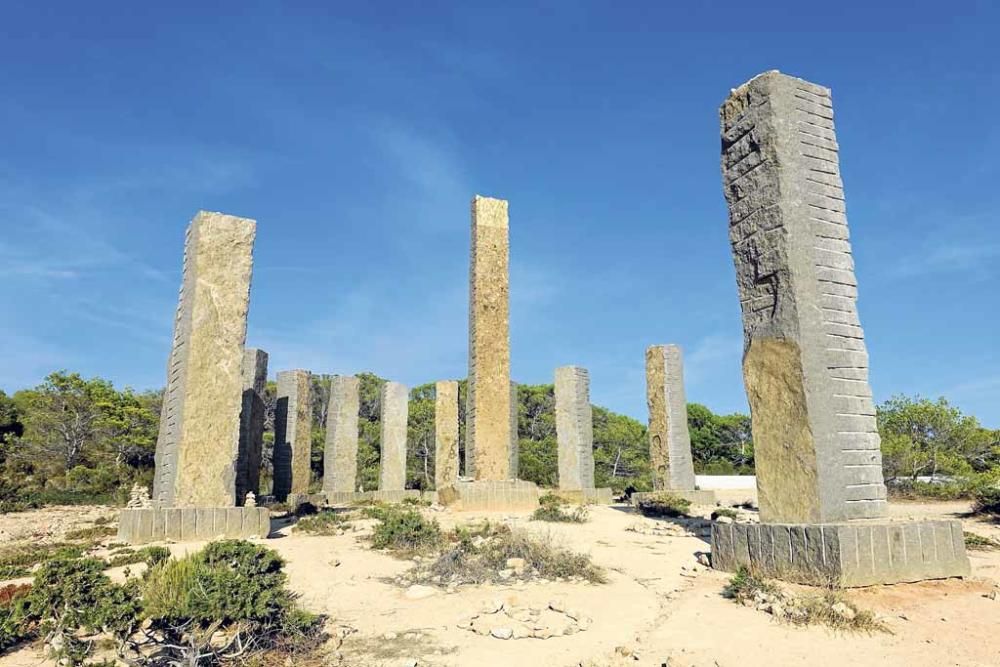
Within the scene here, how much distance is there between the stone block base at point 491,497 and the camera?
11492mm

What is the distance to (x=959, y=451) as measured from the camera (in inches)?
711

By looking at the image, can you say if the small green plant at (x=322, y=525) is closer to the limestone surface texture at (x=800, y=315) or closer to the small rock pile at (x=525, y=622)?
the small rock pile at (x=525, y=622)

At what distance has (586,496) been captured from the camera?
1506 centimetres

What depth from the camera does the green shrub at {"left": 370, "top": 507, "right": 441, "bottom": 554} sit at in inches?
293

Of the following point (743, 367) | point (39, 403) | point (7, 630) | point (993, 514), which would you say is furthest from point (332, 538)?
point (39, 403)

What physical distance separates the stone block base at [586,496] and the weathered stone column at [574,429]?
80 cm

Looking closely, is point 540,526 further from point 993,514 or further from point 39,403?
point 39,403

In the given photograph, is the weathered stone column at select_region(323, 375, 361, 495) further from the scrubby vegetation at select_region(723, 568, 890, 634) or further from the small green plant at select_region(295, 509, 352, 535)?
the scrubby vegetation at select_region(723, 568, 890, 634)

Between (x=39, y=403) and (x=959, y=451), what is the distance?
1164 inches

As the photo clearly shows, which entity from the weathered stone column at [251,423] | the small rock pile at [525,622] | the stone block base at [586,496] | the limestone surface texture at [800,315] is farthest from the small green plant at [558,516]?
the weathered stone column at [251,423]

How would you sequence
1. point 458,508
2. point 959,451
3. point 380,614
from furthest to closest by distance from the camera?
point 959,451, point 458,508, point 380,614

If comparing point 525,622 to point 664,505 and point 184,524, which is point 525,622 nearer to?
point 184,524

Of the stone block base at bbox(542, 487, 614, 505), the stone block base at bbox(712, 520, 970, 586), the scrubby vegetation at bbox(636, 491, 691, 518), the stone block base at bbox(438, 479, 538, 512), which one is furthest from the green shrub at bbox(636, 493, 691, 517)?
the stone block base at bbox(712, 520, 970, 586)

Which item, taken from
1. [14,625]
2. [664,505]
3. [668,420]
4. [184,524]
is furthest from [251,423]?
[14,625]
